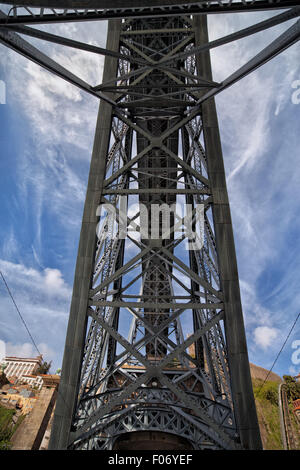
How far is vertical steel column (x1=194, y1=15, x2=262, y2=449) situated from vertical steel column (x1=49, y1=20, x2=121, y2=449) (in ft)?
8.93

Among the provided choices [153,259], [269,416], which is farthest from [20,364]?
[153,259]

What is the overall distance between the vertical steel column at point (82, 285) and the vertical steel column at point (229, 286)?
8.93ft

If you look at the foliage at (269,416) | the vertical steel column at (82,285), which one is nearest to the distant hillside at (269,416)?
the foliage at (269,416)

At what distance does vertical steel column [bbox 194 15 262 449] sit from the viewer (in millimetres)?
4797

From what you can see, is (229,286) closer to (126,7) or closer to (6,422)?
(126,7)

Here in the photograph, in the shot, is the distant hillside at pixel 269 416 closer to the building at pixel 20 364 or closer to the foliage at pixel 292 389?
the foliage at pixel 292 389

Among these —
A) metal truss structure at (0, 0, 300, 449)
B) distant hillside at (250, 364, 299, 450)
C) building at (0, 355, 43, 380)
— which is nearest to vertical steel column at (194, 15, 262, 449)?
metal truss structure at (0, 0, 300, 449)

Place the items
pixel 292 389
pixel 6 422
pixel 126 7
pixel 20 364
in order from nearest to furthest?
pixel 126 7 → pixel 292 389 → pixel 6 422 → pixel 20 364

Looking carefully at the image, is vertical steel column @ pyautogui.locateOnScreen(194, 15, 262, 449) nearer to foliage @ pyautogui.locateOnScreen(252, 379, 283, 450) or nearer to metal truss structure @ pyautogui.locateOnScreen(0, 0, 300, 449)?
metal truss structure @ pyautogui.locateOnScreen(0, 0, 300, 449)

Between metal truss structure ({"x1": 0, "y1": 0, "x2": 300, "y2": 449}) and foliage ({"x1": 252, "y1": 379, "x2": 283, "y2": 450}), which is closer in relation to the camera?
metal truss structure ({"x1": 0, "y1": 0, "x2": 300, "y2": 449})

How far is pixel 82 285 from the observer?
5836 mm

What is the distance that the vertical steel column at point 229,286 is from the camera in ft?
15.7

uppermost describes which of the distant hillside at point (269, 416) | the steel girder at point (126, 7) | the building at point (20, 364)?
the building at point (20, 364)

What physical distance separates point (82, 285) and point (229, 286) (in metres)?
3.06
